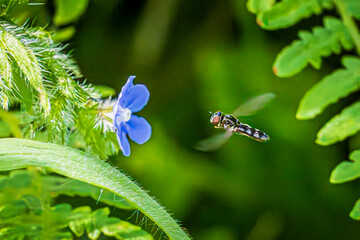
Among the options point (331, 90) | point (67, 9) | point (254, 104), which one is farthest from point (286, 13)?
point (67, 9)

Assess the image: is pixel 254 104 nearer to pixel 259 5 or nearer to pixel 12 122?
pixel 259 5

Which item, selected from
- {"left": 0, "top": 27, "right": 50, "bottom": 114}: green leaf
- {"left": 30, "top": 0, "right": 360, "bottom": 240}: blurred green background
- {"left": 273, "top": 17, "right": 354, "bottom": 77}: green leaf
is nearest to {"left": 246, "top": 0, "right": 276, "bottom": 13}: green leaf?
{"left": 273, "top": 17, "right": 354, "bottom": 77}: green leaf

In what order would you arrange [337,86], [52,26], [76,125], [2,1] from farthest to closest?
[52,26], [337,86], [76,125], [2,1]

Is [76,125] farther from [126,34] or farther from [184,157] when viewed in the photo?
[126,34]

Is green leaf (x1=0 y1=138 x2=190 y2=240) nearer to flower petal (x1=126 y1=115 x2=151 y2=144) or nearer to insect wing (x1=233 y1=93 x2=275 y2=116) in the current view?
flower petal (x1=126 y1=115 x2=151 y2=144)

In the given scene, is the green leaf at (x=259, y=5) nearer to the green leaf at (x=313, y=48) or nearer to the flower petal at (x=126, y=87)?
the green leaf at (x=313, y=48)

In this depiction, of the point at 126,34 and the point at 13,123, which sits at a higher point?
the point at 126,34

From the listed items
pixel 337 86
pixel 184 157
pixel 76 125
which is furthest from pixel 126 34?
pixel 76 125
